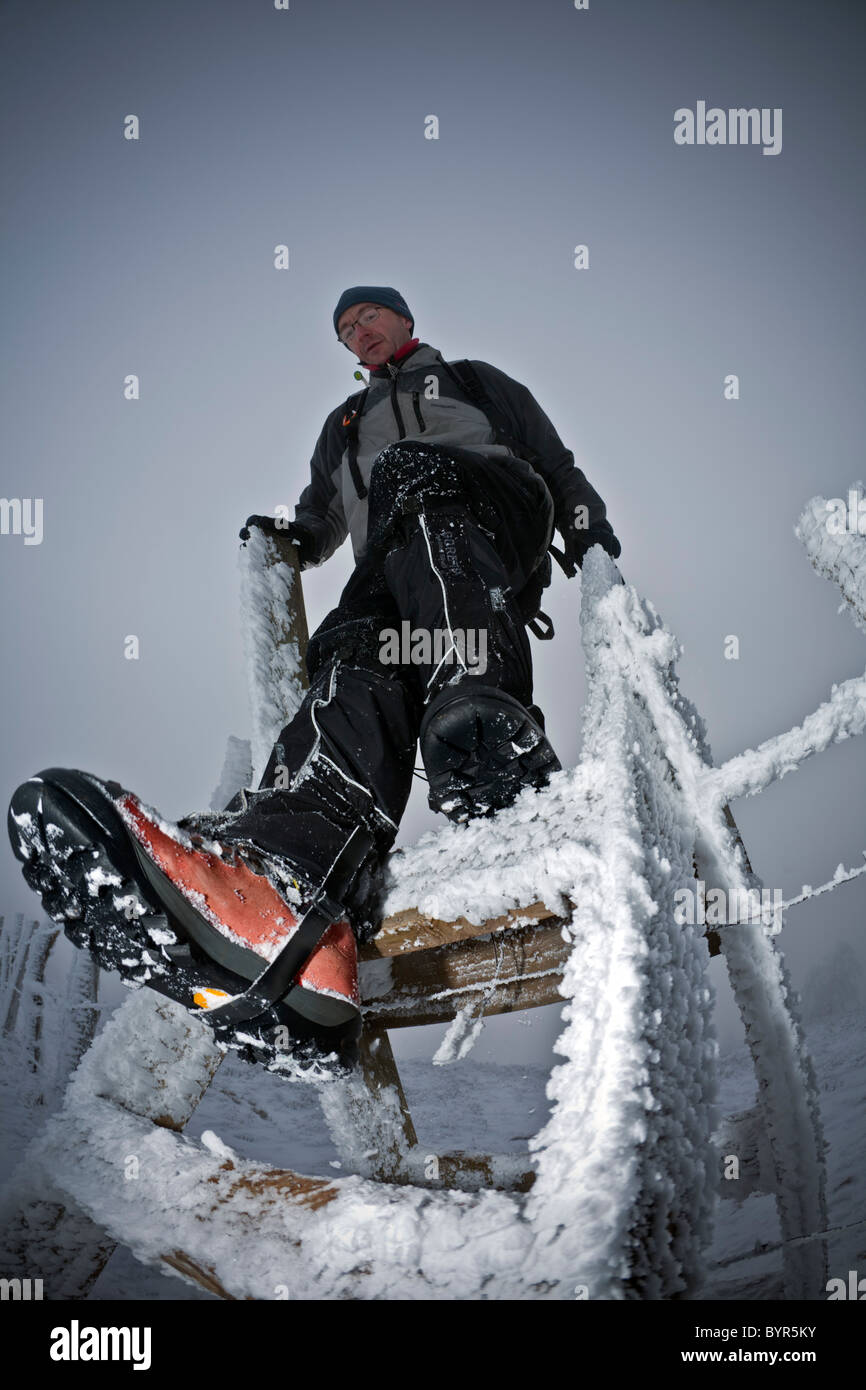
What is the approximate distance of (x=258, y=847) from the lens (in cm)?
67

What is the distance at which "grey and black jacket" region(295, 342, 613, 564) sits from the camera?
1.30 meters

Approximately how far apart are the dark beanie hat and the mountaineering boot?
52.1 inches

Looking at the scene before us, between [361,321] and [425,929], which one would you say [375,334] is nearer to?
[361,321]

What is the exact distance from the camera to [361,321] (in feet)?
4.98

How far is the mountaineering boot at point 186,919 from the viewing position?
1.85ft

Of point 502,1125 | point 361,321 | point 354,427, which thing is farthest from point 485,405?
point 502,1125

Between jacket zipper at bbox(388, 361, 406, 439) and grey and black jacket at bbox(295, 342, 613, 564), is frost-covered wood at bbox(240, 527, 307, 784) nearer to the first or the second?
grey and black jacket at bbox(295, 342, 613, 564)

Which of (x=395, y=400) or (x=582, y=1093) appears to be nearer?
(x=582, y=1093)

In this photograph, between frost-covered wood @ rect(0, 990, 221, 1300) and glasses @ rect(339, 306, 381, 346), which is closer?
frost-covered wood @ rect(0, 990, 221, 1300)

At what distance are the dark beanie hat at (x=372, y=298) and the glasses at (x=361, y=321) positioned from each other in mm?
18

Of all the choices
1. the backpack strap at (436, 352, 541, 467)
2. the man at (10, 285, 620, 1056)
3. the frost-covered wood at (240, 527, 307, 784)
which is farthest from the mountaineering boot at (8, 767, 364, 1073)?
the backpack strap at (436, 352, 541, 467)

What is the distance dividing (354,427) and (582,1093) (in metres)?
1.27

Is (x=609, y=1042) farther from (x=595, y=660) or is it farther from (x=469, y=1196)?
(x=595, y=660)
